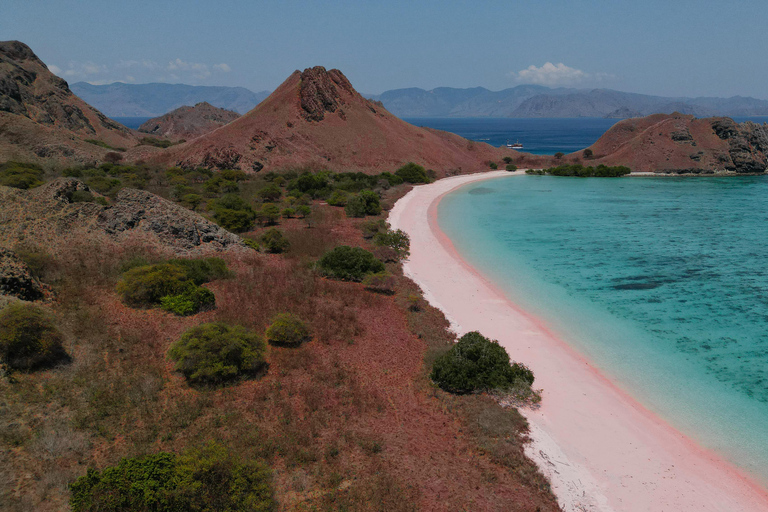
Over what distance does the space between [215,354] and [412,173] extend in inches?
2106

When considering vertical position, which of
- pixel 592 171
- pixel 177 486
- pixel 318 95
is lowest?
pixel 177 486

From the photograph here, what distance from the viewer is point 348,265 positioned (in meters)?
20.7

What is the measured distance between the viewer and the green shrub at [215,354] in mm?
11125

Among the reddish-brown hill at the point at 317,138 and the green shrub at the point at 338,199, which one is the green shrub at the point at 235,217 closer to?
the green shrub at the point at 338,199

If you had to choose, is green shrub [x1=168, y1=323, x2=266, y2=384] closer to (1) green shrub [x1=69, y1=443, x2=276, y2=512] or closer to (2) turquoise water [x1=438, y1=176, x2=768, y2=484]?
(1) green shrub [x1=69, y1=443, x2=276, y2=512]

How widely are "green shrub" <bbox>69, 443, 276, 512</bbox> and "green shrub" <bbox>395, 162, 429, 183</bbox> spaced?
185ft

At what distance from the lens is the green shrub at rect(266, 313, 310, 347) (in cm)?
1330

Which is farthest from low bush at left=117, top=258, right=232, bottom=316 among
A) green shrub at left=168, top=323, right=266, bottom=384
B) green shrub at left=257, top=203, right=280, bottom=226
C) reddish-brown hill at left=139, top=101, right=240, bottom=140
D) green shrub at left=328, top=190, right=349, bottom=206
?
reddish-brown hill at left=139, top=101, right=240, bottom=140

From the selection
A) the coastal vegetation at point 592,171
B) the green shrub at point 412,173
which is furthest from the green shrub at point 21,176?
the coastal vegetation at point 592,171

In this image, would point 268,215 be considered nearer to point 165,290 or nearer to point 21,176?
point 165,290

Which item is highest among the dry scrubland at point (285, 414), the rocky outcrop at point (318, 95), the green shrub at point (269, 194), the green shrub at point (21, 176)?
the rocky outcrop at point (318, 95)

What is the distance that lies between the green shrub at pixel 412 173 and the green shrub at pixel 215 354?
51.8m

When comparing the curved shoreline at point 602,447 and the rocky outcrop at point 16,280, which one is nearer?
the curved shoreline at point 602,447

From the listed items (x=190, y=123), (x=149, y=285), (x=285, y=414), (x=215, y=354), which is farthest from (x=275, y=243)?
(x=190, y=123)
